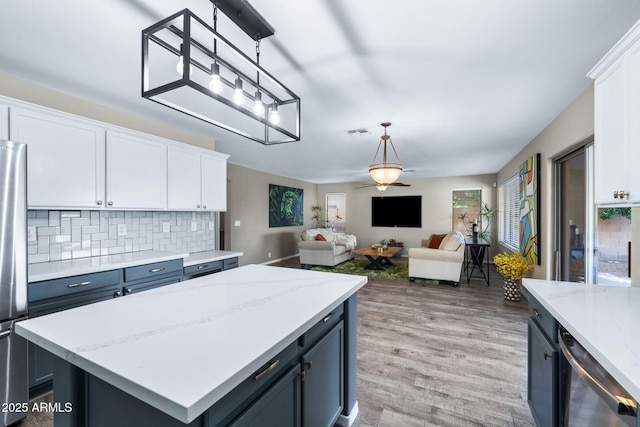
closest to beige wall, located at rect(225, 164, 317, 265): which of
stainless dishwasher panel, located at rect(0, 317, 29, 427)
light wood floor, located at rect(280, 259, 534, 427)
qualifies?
light wood floor, located at rect(280, 259, 534, 427)

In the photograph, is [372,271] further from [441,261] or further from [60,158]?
[60,158]

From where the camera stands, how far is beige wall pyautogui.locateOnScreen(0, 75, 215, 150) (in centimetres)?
225

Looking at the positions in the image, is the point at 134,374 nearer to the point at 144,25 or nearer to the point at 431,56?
the point at 144,25

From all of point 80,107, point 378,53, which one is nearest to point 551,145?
point 378,53

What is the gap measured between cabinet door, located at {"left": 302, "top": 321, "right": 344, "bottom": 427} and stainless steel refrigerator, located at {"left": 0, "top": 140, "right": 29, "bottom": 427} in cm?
184

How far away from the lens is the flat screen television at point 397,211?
8070 millimetres

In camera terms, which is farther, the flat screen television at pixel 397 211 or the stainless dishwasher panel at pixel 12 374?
the flat screen television at pixel 397 211

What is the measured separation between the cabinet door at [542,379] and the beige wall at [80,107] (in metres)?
3.89

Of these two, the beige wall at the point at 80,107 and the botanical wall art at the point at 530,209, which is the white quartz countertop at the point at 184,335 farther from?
the botanical wall art at the point at 530,209

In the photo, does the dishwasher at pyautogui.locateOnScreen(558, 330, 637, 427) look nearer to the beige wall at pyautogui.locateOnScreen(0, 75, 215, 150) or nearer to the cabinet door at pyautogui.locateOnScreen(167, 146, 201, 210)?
the cabinet door at pyautogui.locateOnScreen(167, 146, 201, 210)

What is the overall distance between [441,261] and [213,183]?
12.9ft

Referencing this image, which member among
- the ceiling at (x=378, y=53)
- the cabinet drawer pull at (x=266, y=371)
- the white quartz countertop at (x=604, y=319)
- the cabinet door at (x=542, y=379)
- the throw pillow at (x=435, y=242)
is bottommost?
the cabinet door at (x=542, y=379)

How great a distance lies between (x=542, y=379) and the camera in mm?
1451

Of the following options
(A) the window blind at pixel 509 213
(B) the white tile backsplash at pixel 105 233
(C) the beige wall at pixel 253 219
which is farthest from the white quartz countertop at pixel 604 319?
(C) the beige wall at pixel 253 219
